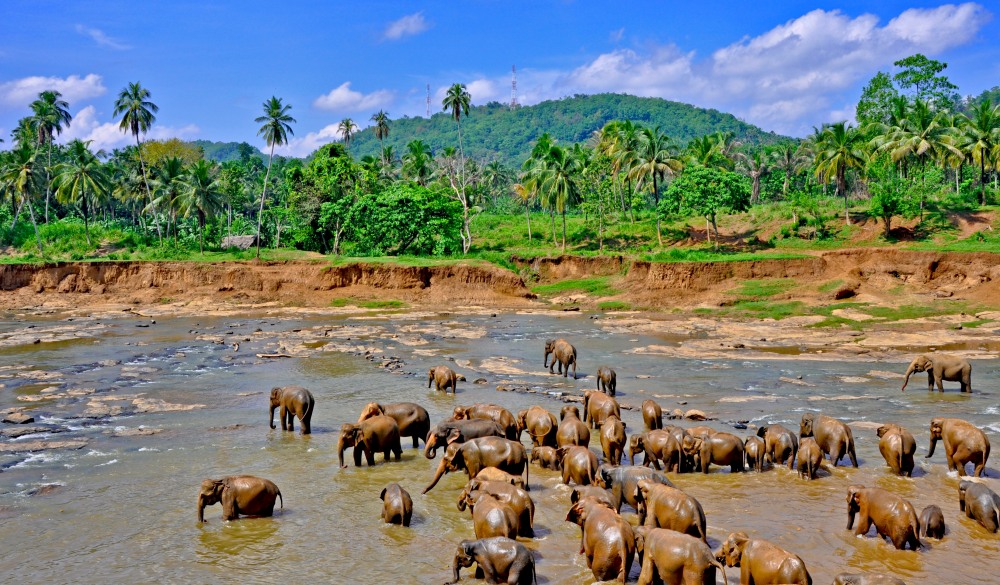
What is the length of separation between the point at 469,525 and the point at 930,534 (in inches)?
274

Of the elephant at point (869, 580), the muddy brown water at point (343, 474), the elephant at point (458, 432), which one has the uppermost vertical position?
the elephant at point (458, 432)

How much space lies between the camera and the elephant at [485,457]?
47.1 ft

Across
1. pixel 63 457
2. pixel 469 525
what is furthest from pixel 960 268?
pixel 63 457

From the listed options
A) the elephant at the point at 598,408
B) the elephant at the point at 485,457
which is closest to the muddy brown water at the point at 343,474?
the elephant at the point at 485,457

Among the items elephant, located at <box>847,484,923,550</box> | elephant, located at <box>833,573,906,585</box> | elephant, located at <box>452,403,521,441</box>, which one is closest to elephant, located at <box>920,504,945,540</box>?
elephant, located at <box>847,484,923,550</box>

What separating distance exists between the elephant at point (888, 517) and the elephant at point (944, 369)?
13.5m

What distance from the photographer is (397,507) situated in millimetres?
12781

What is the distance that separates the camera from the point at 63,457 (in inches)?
694

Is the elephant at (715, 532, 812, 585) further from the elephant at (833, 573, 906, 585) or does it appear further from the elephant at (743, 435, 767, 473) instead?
the elephant at (743, 435, 767, 473)

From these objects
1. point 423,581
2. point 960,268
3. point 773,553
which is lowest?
point 423,581

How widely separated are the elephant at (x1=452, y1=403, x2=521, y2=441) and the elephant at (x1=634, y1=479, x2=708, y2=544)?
552 cm

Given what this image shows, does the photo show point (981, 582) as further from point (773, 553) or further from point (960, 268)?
point (960, 268)

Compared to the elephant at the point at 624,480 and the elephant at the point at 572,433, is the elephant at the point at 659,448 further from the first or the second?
the elephant at the point at 624,480

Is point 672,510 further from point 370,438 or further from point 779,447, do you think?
point 370,438
